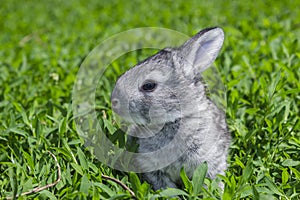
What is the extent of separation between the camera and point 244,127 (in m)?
4.08

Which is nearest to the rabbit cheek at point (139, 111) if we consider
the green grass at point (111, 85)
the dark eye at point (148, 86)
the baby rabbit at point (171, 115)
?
the baby rabbit at point (171, 115)

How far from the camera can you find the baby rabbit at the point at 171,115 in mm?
3443

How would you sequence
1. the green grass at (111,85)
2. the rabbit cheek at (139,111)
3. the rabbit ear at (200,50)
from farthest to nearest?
the rabbit ear at (200,50) → the rabbit cheek at (139,111) → the green grass at (111,85)

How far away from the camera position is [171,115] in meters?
3.49

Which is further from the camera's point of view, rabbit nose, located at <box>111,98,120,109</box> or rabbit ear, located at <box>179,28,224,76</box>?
rabbit ear, located at <box>179,28,224,76</box>

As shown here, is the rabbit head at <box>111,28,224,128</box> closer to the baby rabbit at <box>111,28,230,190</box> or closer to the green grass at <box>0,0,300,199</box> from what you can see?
the baby rabbit at <box>111,28,230,190</box>

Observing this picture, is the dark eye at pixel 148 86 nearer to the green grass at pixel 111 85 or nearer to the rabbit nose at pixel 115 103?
the rabbit nose at pixel 115 103

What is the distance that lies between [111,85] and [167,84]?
142cm

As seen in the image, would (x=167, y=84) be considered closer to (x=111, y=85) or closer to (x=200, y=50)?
(x=200, y=50)

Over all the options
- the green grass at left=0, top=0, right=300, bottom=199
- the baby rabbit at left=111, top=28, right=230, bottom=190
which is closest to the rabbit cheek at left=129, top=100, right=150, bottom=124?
the baby rabbit at left=111, top=28, right=230, bottom=190

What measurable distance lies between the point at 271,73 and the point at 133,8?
4561 millimetres

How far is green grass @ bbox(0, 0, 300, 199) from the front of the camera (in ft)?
10.4

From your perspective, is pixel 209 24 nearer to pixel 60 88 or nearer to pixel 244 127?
pixel 60 88

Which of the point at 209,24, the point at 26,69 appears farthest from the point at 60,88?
the point at 209,24
